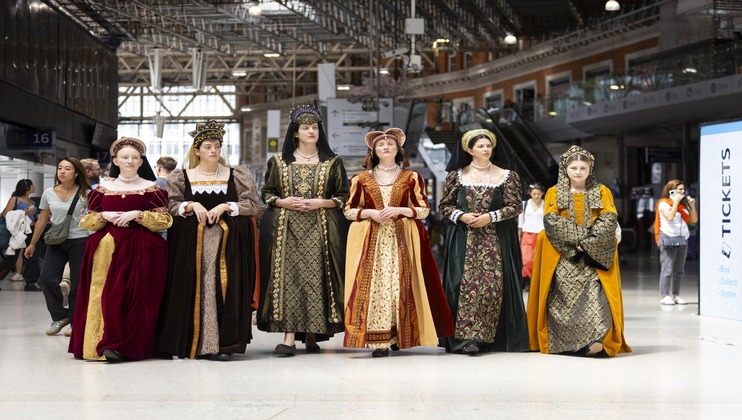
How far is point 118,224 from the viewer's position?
7988mm

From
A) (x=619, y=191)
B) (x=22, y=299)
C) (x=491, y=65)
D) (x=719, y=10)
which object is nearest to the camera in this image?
(x=22, y=299)

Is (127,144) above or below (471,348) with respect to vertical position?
above

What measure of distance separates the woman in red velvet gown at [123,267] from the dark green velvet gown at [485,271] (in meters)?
2.06

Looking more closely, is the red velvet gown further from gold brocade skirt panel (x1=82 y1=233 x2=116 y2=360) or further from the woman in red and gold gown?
the woman in red and gold gown

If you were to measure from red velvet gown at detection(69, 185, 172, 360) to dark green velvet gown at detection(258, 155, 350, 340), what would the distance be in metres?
0.76

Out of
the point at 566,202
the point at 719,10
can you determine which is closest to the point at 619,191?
the point at 719,10

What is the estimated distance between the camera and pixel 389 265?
27.1ft

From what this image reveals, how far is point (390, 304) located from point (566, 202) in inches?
58.9

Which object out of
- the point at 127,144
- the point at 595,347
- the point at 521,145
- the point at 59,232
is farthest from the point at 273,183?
the point at 521,145

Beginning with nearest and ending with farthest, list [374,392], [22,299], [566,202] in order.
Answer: [374,392] → [566,202] → [22,299]

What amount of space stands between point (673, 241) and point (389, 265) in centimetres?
635

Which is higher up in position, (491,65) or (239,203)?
(491,65)

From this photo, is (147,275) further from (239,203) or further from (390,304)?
(390,304)

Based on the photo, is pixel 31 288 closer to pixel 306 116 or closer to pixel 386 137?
pixel 306 116
